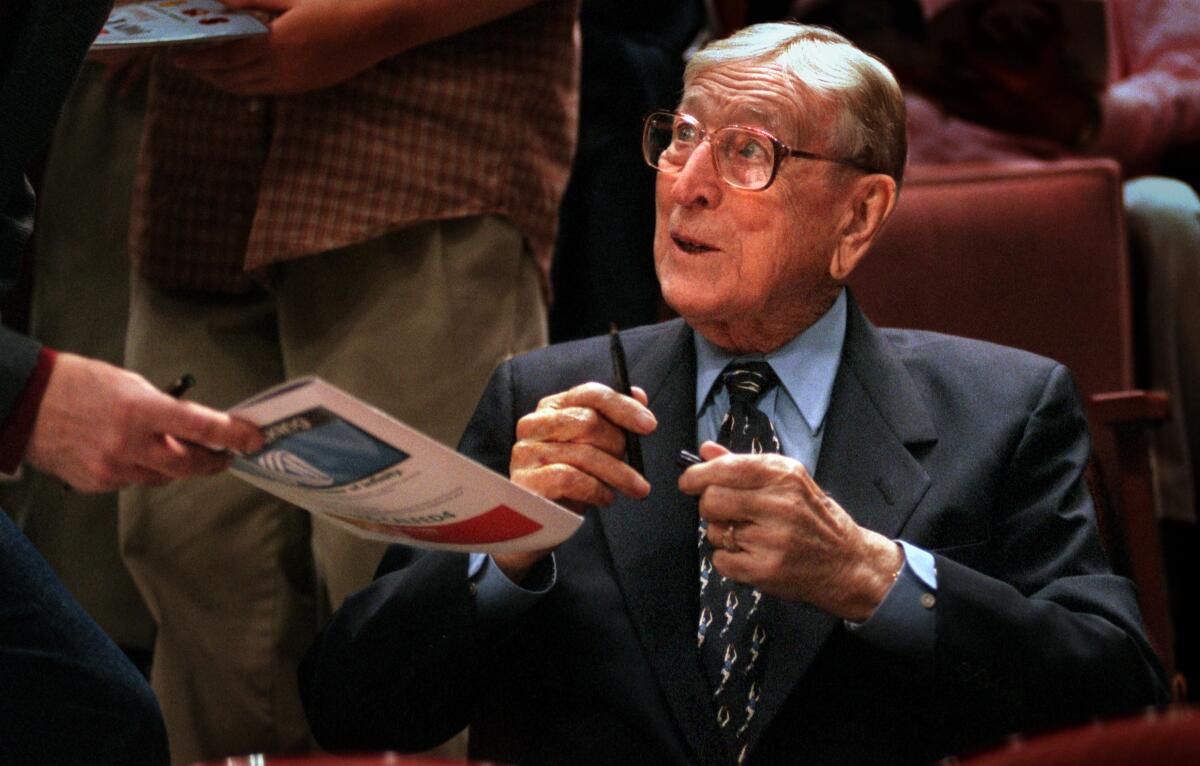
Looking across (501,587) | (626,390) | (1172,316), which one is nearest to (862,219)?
(626,390)

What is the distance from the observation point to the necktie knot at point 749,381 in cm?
182

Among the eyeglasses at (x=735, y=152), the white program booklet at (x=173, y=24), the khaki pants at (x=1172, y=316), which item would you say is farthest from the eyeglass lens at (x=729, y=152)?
the khaki pants at (x=1172, y=316)

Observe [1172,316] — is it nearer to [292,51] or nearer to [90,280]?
[292,51]

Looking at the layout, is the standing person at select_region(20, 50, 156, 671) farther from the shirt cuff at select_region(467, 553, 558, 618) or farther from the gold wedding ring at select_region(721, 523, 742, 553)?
the gold wedding ring at select_region(721, 523, 742, 553)

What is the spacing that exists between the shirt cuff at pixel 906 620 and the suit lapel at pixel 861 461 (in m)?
0.09

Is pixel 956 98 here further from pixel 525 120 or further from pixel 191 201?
pixel 191 201

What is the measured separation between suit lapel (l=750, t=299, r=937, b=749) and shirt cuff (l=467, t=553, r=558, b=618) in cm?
26

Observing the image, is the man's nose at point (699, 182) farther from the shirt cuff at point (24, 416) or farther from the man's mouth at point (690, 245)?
the shirt cuff at point (24, 416)

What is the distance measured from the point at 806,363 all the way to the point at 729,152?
0.88ft

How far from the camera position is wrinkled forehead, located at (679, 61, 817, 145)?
5.98ft

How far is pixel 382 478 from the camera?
1336 mm

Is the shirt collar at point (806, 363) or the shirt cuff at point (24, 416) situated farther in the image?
the shirt collar at point (806, 363)

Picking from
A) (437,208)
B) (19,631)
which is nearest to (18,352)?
(19,631)

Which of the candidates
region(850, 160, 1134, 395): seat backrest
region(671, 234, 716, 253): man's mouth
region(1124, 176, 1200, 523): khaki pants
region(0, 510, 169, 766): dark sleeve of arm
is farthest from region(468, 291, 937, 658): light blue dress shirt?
region(1124, 176, 1200, 523): khaki pants
